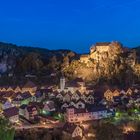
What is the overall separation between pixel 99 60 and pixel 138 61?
129 inches

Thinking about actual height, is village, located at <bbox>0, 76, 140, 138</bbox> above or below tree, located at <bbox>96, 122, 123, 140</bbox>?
above

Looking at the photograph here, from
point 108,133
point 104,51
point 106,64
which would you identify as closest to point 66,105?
point 108,133

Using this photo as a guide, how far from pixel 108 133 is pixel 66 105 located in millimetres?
8371

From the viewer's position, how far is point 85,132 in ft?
61.4

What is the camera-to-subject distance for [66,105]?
25219 mm

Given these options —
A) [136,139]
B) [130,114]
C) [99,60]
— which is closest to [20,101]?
[130,114]

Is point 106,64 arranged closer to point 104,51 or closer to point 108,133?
point 104,51

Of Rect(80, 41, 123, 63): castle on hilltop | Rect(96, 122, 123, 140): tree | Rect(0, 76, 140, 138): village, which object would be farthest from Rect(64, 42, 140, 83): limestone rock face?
Rect(96, 122, 123, 140): tree

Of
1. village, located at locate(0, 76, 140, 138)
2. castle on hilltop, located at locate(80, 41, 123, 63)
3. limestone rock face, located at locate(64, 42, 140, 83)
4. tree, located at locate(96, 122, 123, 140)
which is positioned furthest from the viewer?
castle on hilltop, located at locate(80, 41, 123, 63)

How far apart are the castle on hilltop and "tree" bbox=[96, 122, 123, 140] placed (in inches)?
700

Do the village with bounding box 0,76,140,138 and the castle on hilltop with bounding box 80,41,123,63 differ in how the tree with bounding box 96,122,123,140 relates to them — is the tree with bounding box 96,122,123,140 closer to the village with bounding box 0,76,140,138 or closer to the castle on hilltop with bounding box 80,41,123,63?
the village with bounding box 0,76,140,138

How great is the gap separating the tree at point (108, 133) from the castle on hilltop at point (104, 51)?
17.8 metres

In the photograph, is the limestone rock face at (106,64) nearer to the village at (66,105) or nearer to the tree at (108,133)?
the village at (66,105)

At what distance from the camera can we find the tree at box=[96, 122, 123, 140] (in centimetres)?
1648
